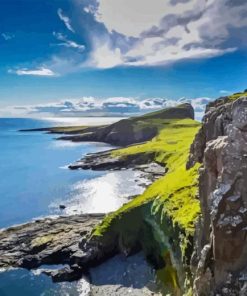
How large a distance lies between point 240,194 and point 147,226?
3463cm

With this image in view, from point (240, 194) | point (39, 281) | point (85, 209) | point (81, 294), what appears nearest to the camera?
point (240, 194)

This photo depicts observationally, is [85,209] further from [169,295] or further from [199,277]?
[199,277]

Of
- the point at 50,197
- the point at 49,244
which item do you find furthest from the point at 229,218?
the point at 50,197

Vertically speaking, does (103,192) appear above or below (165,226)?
below

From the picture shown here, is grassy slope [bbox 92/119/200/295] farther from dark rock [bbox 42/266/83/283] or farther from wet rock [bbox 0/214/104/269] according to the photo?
wet rock [bbox 0/214/104/269]

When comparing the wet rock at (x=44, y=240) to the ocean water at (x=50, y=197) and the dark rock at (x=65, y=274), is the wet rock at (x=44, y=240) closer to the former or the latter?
the dark rock at (x=65, y=274)

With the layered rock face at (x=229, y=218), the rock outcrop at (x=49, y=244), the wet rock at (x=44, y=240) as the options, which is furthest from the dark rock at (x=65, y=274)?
the layered rock face at (x=229, y=218)

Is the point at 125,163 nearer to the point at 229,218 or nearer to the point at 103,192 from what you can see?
the point at 103,192

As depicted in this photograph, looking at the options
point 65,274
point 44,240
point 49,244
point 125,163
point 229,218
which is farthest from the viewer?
point 125,163

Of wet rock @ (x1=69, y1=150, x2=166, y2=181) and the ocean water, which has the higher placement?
wet rock @ (x1=69, y1=150, x2=166, y2=181)

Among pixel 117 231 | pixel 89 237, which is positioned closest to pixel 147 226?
pixel 117 231

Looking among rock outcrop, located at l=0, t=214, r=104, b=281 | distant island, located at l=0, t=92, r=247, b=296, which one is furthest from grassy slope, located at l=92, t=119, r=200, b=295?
rock outcrop, located at l=0, t=214, r=104, b=281

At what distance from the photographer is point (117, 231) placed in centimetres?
7606

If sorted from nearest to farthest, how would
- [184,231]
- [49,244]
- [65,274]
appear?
[184,231]
[65,274]
[49,244]
